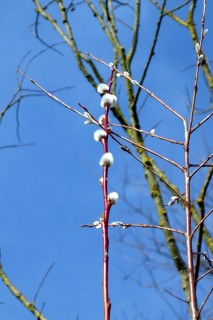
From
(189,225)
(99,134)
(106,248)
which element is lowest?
(106,248)

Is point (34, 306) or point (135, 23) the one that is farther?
point (135, 23)

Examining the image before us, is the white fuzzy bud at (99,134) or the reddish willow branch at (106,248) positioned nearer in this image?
the reddish willow branch at (106,248)

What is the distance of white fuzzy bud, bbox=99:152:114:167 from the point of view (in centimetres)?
116

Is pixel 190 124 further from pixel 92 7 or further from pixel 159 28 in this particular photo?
pixel 92 7

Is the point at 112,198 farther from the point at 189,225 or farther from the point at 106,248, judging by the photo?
the point at 189,225

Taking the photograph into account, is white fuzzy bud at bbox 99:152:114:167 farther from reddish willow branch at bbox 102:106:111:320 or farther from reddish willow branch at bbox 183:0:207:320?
reddish willow branch at bbox 183:0:207:320

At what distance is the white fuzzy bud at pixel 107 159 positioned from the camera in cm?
116

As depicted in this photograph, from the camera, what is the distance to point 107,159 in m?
1.16

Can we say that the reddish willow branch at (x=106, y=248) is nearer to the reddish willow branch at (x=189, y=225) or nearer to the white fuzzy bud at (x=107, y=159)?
the white fuzzy bud at (x=107, y=159)

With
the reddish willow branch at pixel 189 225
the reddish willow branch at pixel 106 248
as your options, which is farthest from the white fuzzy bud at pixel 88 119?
the reddish willow branch at pixel 106 248

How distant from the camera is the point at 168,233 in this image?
2.72 meters

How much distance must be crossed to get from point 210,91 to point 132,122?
0.69 meters

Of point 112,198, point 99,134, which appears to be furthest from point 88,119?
point 112,198

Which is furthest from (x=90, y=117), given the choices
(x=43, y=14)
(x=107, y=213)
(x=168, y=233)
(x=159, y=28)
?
(x=43, y=14)
